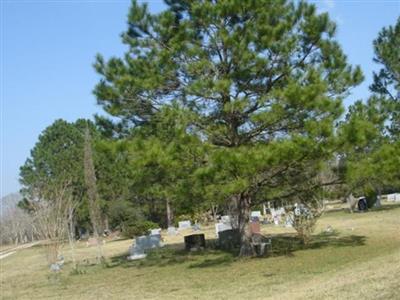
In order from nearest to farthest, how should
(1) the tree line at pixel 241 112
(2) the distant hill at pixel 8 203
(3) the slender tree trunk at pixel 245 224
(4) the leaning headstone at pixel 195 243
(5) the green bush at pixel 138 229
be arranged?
(1) the tree line at pixel 241 112 < (3) the slender tree trunk at pixel 245 224 < (4) the leaning headstone at pixel 195 243 < (5) the green bush at pixel 138 229 < (2) the distant hill at pixel 8 203

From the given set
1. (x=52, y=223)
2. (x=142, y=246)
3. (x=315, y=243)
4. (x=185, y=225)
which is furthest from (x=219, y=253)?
(x=185, y=225)

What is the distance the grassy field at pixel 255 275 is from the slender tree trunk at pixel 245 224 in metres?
0.49

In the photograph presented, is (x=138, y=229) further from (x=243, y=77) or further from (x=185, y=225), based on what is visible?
(x=243, y=77)

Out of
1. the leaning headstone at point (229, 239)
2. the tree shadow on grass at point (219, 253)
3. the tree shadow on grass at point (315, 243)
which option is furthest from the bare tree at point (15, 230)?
the tree shadow on grass at point (315, 243)

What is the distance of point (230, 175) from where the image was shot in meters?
15.3

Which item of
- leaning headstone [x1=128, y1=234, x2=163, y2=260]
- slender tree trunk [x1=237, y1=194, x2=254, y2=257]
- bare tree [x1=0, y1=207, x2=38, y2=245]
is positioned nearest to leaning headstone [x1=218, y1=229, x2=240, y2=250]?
leaning headstone [x1=128, y1=234, x2=163, y2=260]

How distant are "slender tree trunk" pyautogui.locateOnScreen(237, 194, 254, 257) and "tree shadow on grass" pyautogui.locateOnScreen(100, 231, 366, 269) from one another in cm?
45

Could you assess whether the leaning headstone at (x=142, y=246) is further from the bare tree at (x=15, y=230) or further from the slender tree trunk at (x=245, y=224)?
the bare tree at (x=15, y=230)

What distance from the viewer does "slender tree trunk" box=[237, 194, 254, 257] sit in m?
18.5

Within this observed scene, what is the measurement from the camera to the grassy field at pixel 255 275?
410 inches

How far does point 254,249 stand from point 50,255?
832 cm

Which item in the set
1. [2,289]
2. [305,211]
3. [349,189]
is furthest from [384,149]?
[2,289]

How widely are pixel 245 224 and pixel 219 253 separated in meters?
2.52

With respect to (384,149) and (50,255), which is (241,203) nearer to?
(384,149)
